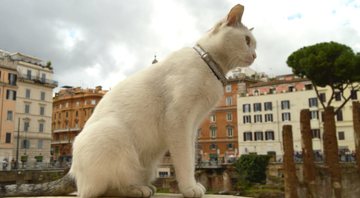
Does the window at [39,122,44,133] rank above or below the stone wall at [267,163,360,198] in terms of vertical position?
above

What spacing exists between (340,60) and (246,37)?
22620 mm

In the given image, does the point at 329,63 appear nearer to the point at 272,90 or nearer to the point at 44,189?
the point at 272,90

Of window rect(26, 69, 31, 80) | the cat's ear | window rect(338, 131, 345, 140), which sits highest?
window rect(26, 69, 31, 80)

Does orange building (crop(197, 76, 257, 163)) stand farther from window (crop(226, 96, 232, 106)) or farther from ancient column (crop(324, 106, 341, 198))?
ancient column (crop(324, 106, 341, 198))

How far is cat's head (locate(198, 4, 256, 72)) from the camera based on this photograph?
256cm

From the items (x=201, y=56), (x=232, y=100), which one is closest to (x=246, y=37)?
(x=201, y=56)

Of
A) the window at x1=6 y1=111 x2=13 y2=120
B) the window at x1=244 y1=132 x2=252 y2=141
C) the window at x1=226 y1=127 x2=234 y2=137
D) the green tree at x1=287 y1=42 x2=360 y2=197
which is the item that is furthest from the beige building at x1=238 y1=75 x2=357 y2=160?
the window at x1=6 y1=111 x2=13 y2=120

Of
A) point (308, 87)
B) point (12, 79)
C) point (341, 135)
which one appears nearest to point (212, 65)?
point (12, 79)

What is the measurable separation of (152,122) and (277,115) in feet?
114

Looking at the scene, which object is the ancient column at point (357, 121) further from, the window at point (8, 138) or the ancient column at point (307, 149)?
the window at point (8, 138)

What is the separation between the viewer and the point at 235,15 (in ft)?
8.43

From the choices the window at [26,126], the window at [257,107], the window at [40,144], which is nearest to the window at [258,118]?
the window at [257,107]

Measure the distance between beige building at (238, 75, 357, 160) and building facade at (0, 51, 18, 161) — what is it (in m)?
22.4

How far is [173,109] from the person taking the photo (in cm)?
238
